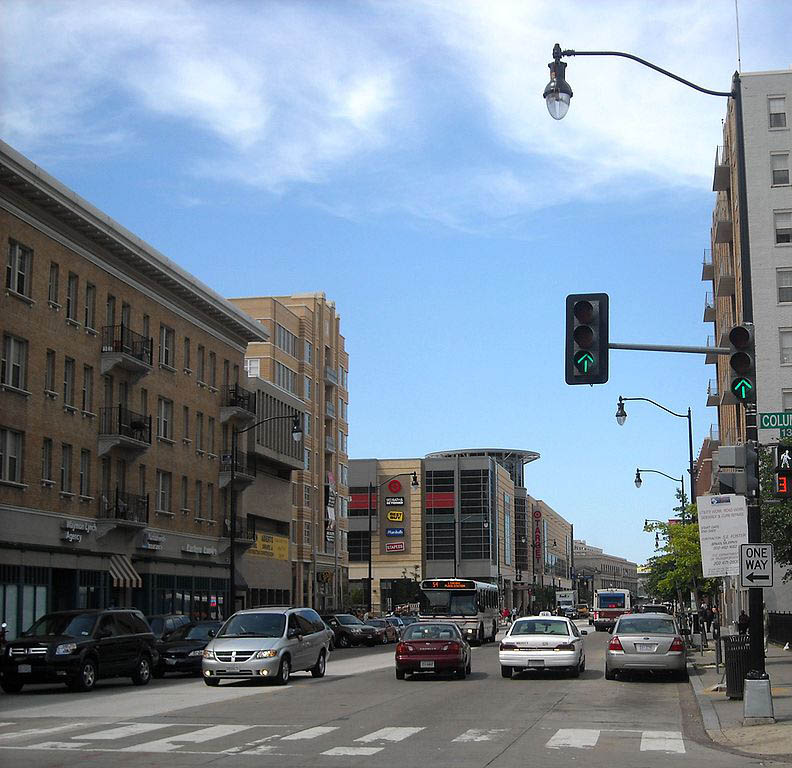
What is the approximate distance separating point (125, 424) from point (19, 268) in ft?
31.8

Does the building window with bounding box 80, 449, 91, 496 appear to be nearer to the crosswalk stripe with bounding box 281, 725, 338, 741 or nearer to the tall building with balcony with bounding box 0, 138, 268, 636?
the tall building with balcony with bounding box 0, 138, 268, 636

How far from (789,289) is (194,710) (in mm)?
50559

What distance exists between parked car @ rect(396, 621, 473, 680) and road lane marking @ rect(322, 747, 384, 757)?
1344cm

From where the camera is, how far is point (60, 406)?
43.9m

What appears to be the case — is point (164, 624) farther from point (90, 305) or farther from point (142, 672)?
point (90, 305)

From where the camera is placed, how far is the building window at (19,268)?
40.7 metres

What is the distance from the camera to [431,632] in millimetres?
28859

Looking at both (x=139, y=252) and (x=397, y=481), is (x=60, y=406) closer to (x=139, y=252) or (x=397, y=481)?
(x=139, y=252)

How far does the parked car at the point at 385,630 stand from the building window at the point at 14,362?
2328 cm

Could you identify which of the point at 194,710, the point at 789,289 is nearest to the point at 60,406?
the point at 194,710

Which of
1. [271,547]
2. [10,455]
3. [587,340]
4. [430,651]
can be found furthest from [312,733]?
[271,547]

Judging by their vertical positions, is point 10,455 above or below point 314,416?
below

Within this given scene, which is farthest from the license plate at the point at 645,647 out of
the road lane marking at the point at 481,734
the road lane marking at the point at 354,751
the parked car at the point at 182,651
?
the road lane marking at the point at 354,751

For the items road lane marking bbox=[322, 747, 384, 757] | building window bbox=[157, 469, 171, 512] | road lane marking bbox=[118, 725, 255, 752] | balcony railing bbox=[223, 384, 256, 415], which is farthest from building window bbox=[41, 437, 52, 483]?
road lane marking bbox=[322, 747, 384, 757]
